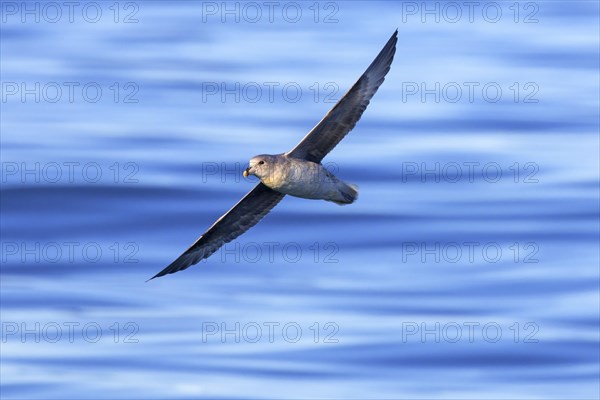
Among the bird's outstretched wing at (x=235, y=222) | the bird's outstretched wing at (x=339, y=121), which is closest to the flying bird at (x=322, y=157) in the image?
the bird's outstretched wing at (x=339, y=121)

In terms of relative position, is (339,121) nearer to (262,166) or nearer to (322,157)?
(322,157)

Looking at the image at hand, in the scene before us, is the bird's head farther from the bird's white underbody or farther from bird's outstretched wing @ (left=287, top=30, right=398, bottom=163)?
bird's outstretched wing @ (left=287, top=30, right=398, bottom=163)

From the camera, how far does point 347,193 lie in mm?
10883

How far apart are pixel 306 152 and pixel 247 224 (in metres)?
1.38

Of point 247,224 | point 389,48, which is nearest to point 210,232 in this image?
point 247,224

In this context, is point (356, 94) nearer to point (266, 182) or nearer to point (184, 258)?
point (266, 182)

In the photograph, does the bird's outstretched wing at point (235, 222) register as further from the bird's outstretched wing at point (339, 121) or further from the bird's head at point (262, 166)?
the bird's head at point (262, 166)

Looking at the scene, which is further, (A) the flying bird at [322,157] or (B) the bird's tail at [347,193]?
(B) the bird's tail at [347,193]

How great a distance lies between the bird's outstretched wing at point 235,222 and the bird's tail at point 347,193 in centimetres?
105

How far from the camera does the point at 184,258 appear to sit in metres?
12.4

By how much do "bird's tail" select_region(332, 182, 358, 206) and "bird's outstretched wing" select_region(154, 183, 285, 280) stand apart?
1.05 metres

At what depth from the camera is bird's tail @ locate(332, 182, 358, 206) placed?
10819mm

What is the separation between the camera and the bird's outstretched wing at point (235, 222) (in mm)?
11836

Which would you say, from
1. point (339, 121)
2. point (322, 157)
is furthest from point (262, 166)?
point (339, 121)
